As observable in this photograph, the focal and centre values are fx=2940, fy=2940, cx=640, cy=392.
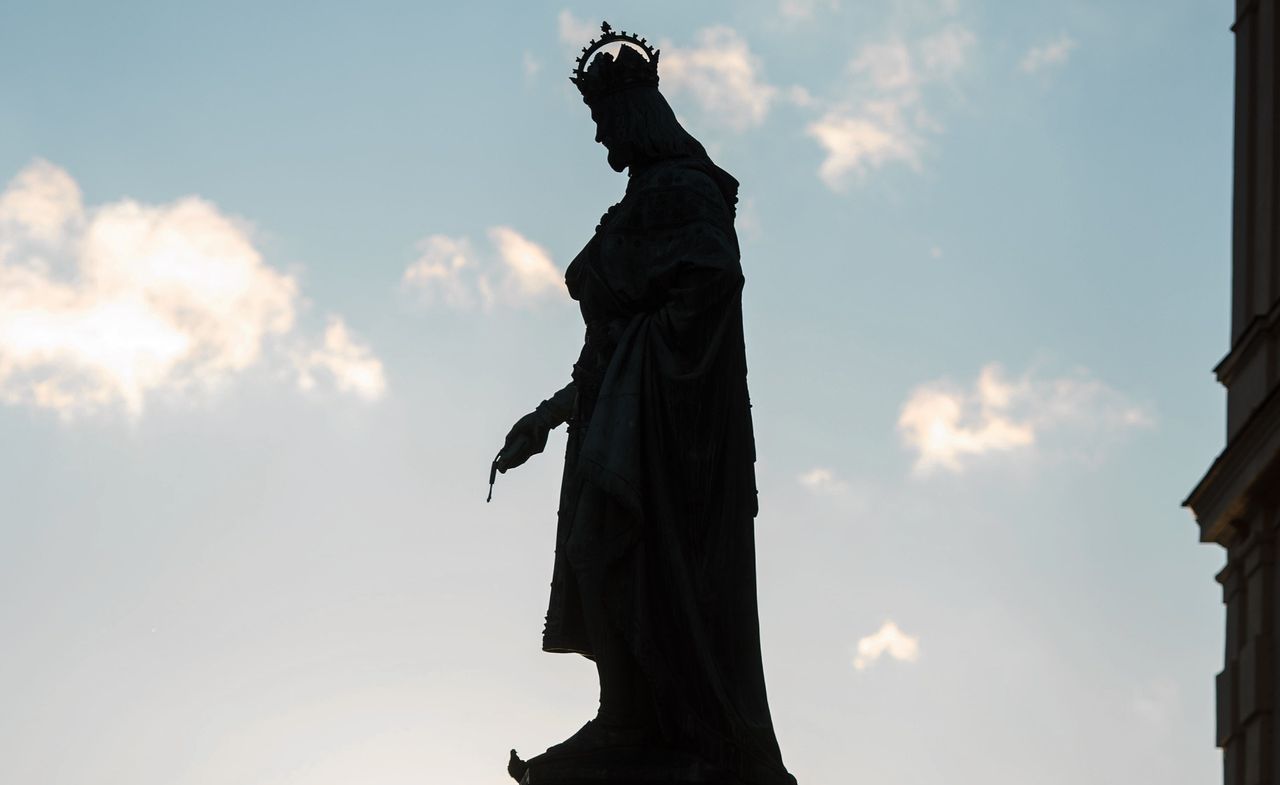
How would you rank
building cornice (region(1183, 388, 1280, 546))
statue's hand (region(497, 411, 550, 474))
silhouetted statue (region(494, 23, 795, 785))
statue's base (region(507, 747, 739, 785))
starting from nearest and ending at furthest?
statue's base (region(507, 747, 739, 785)) < silhouetted statue (region(494, 23, 795, 785)) < statue's hand (region(497, 411, 550, 474)) < building cornice (region(1183, 388, 1280, 546))

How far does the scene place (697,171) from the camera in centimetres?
1596

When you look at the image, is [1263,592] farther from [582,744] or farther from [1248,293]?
[582,744]

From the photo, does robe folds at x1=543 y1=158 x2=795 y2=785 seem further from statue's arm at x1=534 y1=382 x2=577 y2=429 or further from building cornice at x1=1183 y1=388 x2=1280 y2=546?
building cornice at x1=1183 y1=388 x2=1280 y2=546

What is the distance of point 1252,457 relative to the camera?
20.5m

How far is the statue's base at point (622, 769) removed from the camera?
14508 millimetres

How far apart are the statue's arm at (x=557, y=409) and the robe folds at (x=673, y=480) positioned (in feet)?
0.16

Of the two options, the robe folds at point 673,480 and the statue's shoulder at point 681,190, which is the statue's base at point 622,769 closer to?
the robe folds at point 673,480

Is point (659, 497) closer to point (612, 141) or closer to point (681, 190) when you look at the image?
point (681, 190)

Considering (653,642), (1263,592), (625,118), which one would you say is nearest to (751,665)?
(653,642)

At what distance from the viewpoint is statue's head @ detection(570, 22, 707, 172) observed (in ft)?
52.7

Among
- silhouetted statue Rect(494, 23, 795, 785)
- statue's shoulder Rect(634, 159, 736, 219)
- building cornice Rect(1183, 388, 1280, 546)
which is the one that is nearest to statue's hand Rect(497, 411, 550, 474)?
silhouetted statue Rect(494, 23, 795, 785)

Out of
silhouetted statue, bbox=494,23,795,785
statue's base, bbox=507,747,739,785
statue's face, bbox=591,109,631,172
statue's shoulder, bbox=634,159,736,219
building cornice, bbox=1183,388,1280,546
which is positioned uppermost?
building cornice, bbox=1183,388,1280,546

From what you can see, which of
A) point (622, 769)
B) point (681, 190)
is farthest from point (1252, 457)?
point (622, 769)

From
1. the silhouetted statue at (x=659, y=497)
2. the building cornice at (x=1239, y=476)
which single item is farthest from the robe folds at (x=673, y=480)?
the building cornice at (x=1239, y=476)
